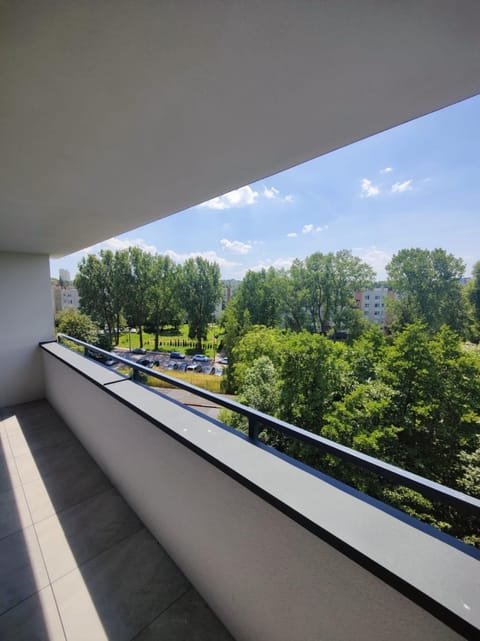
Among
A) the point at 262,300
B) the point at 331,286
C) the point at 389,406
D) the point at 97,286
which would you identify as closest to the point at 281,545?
the point at 389,406

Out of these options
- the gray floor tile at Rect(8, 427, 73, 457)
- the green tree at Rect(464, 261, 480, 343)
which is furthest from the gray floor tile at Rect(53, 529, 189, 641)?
the green tree at Rect(464, 261, 480, 343)

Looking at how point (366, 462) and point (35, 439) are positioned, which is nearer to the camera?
point (366, 462)

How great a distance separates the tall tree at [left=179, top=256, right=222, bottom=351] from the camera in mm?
18484

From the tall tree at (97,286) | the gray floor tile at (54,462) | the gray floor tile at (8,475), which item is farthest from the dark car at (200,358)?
the gray floor tile at (8,475)

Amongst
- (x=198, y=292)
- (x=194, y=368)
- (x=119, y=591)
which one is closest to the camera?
(x=119, y=591)

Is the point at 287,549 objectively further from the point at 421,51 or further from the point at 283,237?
the point at 283,237

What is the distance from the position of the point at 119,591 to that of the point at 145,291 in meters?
17.7

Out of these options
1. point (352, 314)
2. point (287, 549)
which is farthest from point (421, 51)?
point (352, 314)

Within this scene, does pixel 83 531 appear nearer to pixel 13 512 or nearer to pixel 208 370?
pixel 13 512

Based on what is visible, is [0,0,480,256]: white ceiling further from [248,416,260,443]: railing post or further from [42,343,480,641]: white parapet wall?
[42,343,480,641]: white parapet wall

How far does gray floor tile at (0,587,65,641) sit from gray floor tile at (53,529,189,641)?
3cm

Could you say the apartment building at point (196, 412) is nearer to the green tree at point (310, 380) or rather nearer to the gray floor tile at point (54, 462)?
the gray floor tile at point (54, 462)

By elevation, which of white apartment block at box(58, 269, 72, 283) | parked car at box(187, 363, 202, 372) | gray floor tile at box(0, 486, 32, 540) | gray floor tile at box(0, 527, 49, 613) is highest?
white apartment block at box(58, 269, 72, 283)

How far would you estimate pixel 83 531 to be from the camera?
1619mm
